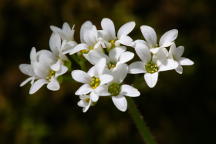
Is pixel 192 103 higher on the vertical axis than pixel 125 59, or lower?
lower

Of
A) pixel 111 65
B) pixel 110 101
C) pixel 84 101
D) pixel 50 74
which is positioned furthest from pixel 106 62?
pixel 110 101

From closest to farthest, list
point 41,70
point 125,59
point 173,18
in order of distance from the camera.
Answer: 1. point 125,59
2. point 41,70
3. point 173,18

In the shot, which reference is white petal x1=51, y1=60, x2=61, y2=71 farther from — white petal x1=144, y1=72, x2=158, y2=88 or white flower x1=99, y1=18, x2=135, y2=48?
white petal x1=144, y1=72, x2=158, y2=88

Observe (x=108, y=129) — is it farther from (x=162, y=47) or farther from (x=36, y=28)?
(x=162, y=47)

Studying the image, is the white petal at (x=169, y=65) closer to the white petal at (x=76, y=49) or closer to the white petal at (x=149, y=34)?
the white petal at (x=149, y=34)

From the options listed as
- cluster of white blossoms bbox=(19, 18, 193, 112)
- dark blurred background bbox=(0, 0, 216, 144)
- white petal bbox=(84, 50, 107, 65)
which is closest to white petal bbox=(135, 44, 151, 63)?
cluster of white blossoms bbox=(19, 18, 193, 112)

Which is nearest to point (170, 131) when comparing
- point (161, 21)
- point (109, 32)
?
point (161, 21)
